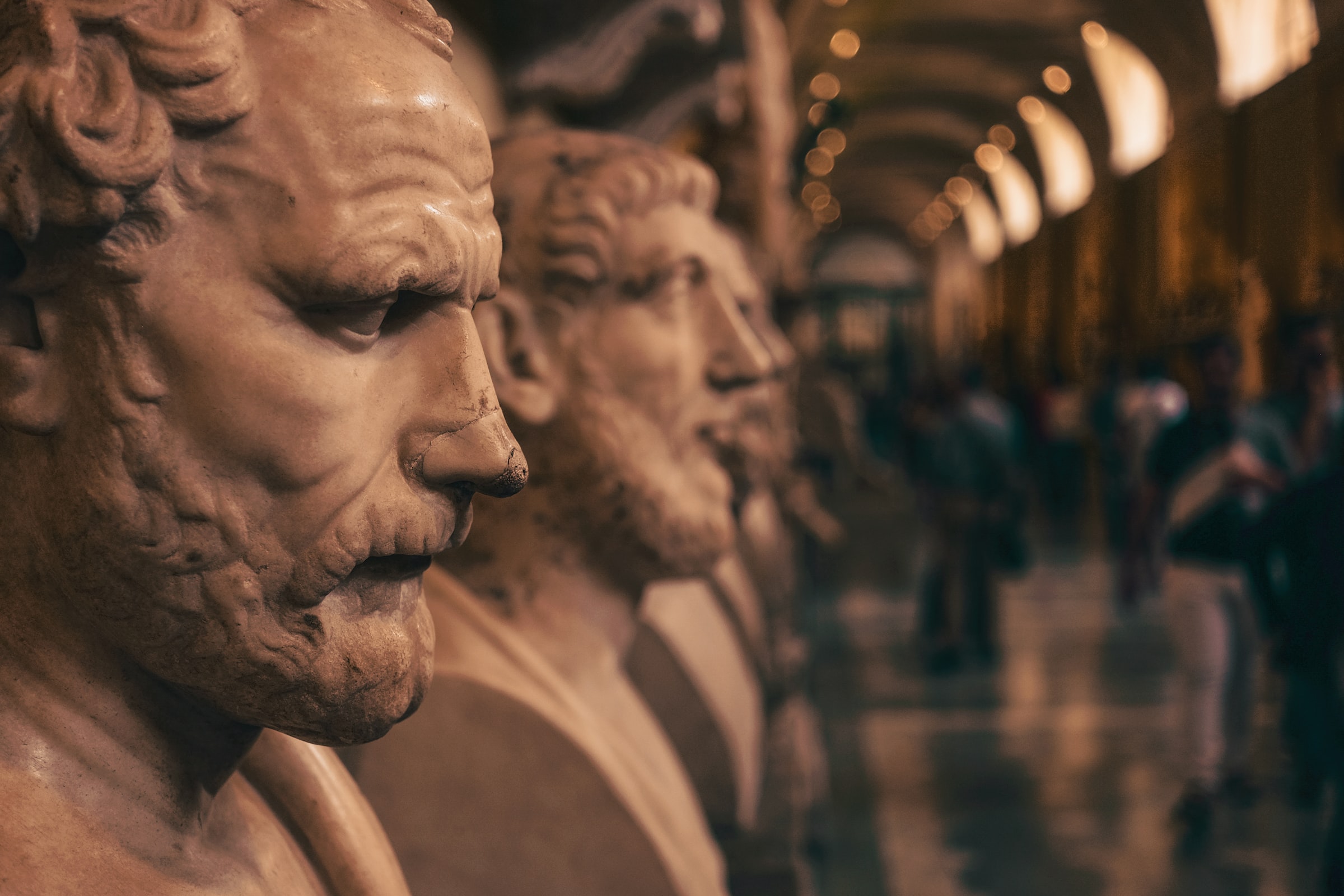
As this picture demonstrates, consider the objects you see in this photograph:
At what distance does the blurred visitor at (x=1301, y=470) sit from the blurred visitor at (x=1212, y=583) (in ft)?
0.52

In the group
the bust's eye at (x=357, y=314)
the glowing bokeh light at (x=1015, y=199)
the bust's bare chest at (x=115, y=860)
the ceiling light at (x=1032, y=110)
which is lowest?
the glowing bokeh light at (x=1015, y=199)

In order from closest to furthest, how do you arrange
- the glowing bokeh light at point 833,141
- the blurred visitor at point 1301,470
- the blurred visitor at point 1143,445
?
the blurred visitor at point 1301,470 < the blurred visitor at point 1143,445 < the glowing bokeh light at point 833,141

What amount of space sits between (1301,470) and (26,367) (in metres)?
5.18

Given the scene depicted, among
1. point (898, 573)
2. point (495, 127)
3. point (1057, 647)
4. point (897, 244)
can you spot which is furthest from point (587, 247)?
point (897, 244)

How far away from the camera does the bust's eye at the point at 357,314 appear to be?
33.8 inches

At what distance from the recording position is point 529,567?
177cm

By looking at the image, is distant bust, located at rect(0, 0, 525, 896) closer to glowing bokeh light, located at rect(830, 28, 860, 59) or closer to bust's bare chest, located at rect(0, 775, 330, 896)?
bust's bare chest, located at rect(0, 775, 330, 896)

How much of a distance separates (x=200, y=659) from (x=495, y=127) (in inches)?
108

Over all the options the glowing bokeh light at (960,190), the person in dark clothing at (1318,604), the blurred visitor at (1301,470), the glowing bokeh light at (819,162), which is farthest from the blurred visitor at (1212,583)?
the glowing bokeh light at (960,190)

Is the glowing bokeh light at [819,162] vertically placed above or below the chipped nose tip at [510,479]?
below

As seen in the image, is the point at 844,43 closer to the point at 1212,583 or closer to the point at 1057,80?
the point at 1057,80

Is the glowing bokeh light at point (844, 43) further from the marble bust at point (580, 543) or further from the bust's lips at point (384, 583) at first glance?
the bust's lips at point (384, 583)

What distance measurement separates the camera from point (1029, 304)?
1019 inches

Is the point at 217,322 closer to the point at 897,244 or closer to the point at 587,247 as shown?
the point at 587,247
